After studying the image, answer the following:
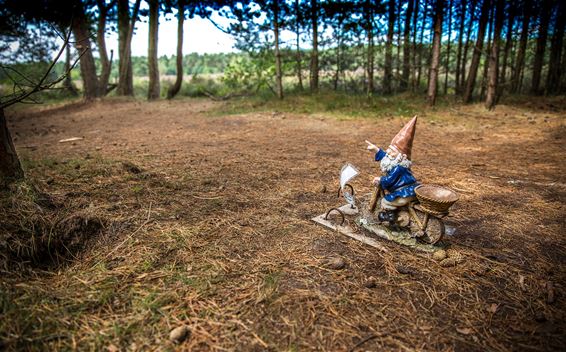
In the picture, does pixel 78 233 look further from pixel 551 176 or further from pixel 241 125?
pixel 241 125

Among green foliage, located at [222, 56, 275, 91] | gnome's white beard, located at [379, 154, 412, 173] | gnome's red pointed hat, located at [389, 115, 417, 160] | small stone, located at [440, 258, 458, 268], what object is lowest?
small stone, located at [440, 258, 458, 268]

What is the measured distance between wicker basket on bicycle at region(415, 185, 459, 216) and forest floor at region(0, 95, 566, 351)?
38cm

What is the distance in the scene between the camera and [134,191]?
11.4ft

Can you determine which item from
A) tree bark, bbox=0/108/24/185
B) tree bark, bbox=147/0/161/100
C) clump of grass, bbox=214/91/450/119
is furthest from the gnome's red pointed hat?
tree bark, bbox=147/0/161/100

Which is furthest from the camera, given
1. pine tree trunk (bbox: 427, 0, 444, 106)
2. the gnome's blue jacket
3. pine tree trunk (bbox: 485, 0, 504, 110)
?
pine tree trunk (bbox: 427, 0, 444, 106)

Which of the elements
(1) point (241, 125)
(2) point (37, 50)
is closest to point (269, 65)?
(1) point (241, 125)

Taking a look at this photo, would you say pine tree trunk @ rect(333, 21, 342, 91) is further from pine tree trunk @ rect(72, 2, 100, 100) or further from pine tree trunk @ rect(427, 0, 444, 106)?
pine tree trunk @ rect(72, 2, 100, 100)

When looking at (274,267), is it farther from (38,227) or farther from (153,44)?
(153,44)

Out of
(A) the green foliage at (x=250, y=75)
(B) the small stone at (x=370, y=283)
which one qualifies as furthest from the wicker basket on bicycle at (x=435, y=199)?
(A) the green foliage at (x=250, y=75)

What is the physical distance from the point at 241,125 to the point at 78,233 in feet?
19.5

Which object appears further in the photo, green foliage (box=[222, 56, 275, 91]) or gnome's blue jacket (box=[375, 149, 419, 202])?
green foliage (box=[222, 56, 275, 91])

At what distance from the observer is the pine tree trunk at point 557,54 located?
1084 cm

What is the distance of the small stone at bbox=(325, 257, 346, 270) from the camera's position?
7.72 ft

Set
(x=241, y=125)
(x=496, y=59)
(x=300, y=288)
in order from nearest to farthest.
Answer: (x=300, y=288)
(x=241, y=125)
(x=496, y=59)
